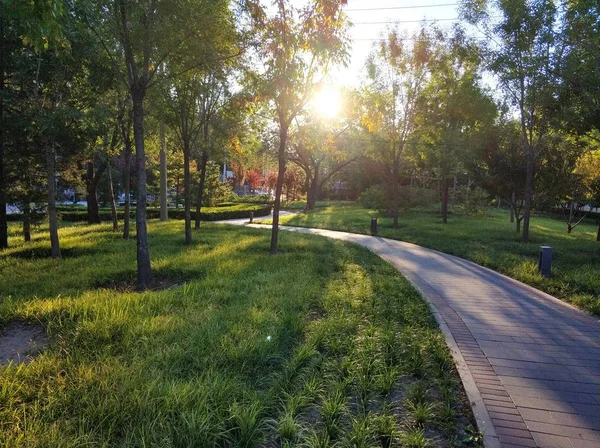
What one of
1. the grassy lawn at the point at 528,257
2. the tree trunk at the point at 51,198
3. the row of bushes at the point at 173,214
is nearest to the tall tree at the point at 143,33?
the tree trunk at the point at 51,198

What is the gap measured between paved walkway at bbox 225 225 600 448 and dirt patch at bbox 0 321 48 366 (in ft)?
14.1

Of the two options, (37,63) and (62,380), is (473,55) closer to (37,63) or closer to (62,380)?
(37,63)

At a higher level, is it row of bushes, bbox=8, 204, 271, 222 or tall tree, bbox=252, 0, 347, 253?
tall tree, bbox=252, 0, 347, 253

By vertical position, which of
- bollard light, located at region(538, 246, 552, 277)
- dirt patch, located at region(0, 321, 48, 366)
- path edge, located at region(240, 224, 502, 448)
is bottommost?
path edge, located at region(240, 224, 502, 448)

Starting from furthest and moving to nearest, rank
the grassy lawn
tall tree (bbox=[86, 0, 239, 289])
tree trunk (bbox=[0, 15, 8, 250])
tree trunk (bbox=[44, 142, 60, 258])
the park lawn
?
tree trunk (bbox=[44, 142, 60, 258])
tree trunk (bbox=[0, 15, 8, 250])
the grassy lawn
tall tree (bbox=[86, 0, 239, 289])
the park lawn

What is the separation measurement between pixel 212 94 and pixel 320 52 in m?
5.14

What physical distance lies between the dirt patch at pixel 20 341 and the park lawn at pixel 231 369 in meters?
0.11

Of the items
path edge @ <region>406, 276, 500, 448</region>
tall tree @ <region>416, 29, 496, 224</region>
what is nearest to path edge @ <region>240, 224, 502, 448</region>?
path edge @ <region>406, 276, 500, 448</region>

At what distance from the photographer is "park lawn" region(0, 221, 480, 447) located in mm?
2676

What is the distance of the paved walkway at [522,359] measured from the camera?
286 centimetres

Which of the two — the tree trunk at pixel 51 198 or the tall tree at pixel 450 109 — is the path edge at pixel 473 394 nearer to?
the tree trunk at pixel 51 198

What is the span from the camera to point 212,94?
12.6 meters

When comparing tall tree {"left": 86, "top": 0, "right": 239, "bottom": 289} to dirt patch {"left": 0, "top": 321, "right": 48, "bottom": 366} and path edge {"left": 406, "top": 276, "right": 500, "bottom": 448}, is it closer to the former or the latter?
dirt patch {"left": 0, "top": 321, "right": 48, "bottom": 366}

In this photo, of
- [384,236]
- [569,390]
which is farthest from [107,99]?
[569,390]
